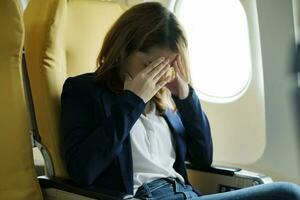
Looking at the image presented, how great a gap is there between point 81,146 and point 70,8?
0.54 meters

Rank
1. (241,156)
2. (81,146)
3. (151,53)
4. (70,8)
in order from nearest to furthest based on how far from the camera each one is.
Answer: (81,146) → (151,53) → (70,8) → (241,156)

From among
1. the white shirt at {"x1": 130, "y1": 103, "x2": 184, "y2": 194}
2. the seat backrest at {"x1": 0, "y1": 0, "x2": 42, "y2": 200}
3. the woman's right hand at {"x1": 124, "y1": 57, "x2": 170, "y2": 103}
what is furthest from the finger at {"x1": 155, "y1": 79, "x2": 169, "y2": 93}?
the seat backrest at {"x1": 0, "y1": 0, "x2": 42, "y2": 200}

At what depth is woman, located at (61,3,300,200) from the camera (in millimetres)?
1382

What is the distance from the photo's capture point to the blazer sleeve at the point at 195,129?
1623mm

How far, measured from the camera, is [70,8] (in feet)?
5.57

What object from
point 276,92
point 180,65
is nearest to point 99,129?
point 180,65

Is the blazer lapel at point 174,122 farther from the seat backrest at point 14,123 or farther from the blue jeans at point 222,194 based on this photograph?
the seat backrest at point 14,123

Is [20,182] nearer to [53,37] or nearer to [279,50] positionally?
[53,37]

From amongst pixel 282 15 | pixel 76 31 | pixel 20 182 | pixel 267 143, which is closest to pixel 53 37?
pixel 76 31

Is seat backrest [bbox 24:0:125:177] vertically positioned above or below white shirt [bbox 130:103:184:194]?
above

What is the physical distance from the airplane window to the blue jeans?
0.59 meters

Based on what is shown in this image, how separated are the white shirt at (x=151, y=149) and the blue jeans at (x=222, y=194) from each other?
0.03 metres

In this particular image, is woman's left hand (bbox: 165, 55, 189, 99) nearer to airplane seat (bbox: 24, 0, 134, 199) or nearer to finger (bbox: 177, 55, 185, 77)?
finger (bbox: 177, 55, 185, 77)

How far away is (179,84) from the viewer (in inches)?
62.1
